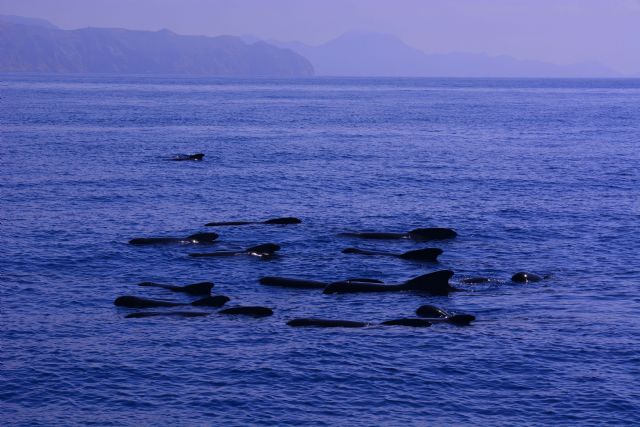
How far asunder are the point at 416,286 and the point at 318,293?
11.4 feet

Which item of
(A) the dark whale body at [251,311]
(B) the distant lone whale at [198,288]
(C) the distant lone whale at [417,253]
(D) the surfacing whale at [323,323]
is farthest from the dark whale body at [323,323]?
(C) the distant lone whale at [417,253]

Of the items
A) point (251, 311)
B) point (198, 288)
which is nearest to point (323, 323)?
point (251, 311)

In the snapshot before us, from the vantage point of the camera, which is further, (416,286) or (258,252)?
(258,252)

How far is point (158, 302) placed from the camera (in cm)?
3272

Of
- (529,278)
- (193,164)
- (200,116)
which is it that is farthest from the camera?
(200,116)

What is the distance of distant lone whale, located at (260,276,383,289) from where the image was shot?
116 feet

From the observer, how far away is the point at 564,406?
23.7 meters

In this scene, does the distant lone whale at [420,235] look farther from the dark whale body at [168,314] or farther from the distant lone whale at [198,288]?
the dark whale body at [168,314]

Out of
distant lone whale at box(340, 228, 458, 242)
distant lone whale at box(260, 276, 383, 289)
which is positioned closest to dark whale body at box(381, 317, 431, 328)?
distant lone whale at box(260, 276, 383, 289)

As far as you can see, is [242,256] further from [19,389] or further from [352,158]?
[352,158]

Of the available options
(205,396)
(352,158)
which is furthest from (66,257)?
(352,158)

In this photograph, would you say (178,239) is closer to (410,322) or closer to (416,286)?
(416,286)

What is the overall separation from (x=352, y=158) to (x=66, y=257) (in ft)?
146

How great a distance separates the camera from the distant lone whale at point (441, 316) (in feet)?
101
